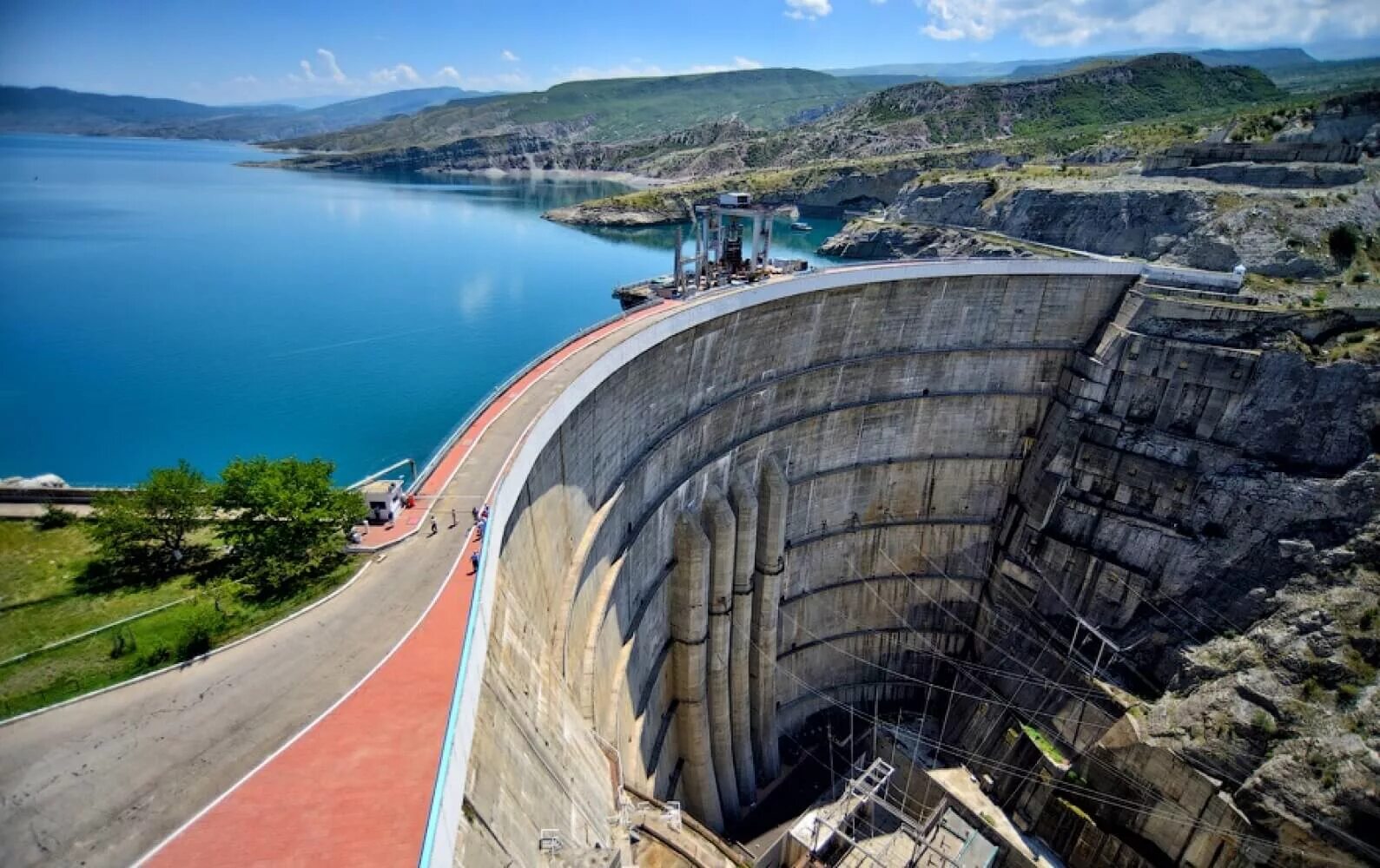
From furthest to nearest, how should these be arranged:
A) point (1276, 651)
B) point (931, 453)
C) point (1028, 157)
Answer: point (1028, 157)
point (931, 453)
point (1276, 651)

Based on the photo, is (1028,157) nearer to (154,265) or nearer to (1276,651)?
(1276,651)

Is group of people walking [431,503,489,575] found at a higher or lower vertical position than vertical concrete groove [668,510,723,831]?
higher

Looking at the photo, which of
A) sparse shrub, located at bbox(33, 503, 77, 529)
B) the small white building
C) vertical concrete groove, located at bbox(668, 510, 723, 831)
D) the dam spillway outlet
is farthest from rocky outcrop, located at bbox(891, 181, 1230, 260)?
Result: sparse shrub, located at bbox(33, 503, 77, 529)

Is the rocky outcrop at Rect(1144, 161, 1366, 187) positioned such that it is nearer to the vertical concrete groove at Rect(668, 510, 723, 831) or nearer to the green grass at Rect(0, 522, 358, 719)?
the vertical concrete groove at Rect(668, 510, 723, 831)

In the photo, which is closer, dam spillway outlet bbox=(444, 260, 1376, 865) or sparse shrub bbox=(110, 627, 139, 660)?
sparse shrub bbox=(110, 627, 139, 660)

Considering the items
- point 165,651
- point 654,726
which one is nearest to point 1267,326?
point 654,726

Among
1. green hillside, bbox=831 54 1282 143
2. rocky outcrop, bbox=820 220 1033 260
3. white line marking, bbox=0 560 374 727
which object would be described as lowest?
rocky outcrop, bbox=820 220 1033 260
